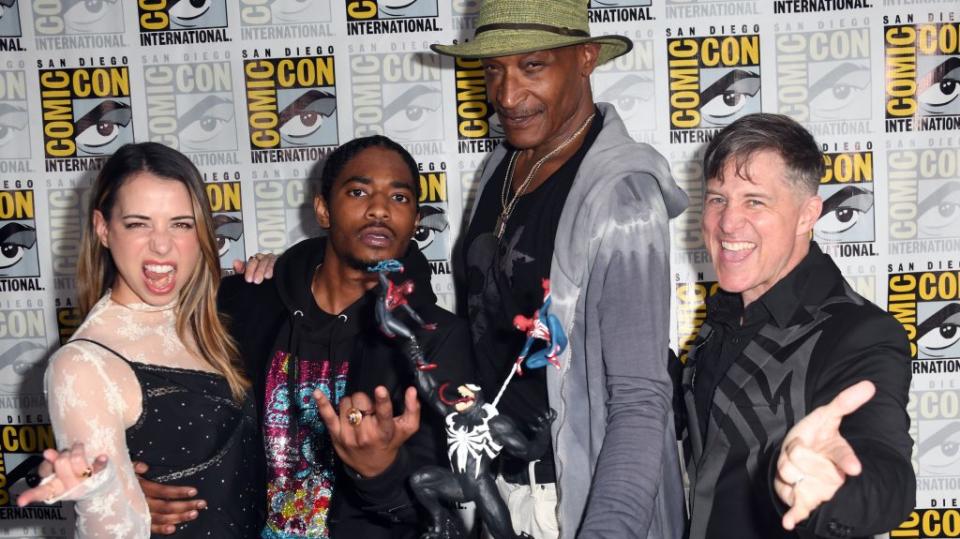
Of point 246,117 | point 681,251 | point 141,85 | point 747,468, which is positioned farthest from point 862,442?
point 141,85

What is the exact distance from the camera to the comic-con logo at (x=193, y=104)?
2.87m

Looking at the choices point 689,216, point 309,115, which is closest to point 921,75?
point 689,216

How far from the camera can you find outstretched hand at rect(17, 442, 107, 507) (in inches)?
51.9

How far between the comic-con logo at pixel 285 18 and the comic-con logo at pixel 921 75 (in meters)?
1.75

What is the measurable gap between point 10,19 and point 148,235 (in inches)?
65.7

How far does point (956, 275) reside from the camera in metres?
2.72

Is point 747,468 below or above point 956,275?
below

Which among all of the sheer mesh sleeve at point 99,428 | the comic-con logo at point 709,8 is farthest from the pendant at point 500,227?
the comic-con logo at point 709,8

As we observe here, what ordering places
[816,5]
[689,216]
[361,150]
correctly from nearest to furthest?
[361,150]
[816,5]
[689,216]

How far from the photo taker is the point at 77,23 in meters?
2.88

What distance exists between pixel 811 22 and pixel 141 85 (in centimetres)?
214

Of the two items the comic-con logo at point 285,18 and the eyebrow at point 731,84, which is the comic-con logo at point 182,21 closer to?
the comic-con logo at point 285,18

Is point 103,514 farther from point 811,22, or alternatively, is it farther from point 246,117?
point 811,22

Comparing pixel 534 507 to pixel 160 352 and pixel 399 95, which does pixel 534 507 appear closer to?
pixel 160 352
